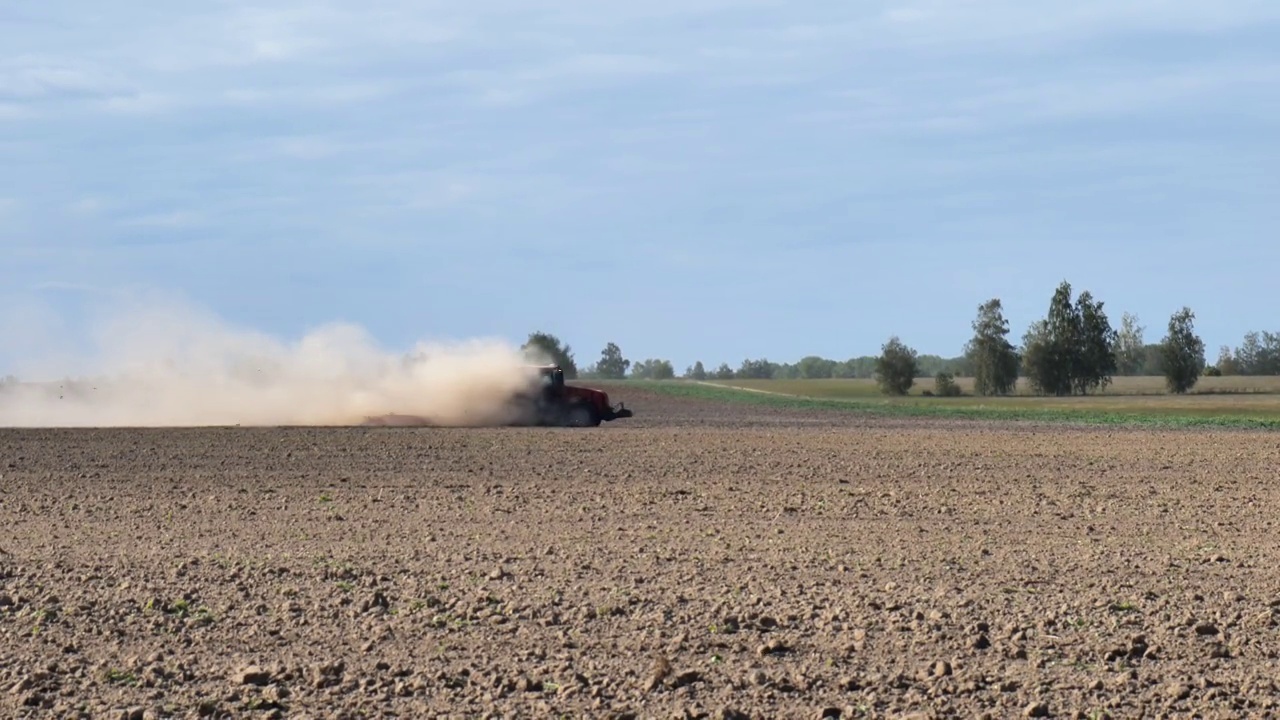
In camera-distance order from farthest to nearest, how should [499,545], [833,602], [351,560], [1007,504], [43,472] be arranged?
[43,472] → [1007,504] → [499,545] → [351,560] → [833,602]

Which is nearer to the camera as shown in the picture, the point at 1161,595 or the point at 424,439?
the point at 1161,595

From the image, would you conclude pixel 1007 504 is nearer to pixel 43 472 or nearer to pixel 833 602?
pixel 833 602

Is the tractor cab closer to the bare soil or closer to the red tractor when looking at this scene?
the red tractor

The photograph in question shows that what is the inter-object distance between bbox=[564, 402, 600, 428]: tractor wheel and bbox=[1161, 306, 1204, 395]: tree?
106060 mm

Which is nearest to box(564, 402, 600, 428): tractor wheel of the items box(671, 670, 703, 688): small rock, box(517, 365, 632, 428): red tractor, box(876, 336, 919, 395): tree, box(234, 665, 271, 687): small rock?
box(517, 365, 632, 428): red tractor

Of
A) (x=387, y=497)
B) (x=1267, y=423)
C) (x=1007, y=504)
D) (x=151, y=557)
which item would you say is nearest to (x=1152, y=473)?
(x=1007, y=504)

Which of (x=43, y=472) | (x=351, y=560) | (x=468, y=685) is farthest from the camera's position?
(x=43, y=472)

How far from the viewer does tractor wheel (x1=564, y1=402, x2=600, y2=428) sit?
169 ft

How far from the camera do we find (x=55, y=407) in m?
60.4

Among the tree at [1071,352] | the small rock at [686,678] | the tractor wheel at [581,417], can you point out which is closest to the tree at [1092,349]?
the tree at [1071,352]

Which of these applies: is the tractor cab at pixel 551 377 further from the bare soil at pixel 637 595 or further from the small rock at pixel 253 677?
the small rock at pixel 253 677

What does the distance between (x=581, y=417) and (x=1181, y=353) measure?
10748 centimetres

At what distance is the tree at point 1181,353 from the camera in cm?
14362

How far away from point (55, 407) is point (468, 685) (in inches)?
2158
